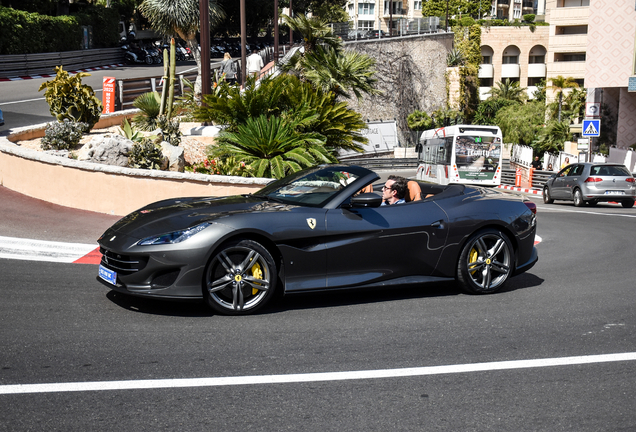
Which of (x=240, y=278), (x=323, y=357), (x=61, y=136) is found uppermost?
(x=61, y=136)

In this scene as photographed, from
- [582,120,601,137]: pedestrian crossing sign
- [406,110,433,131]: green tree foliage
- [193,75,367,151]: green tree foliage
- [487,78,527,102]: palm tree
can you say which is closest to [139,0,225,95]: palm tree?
[582,120,601,137]: pedestrian crossing sign

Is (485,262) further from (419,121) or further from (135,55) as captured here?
(419,121)

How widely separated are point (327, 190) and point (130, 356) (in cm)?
265

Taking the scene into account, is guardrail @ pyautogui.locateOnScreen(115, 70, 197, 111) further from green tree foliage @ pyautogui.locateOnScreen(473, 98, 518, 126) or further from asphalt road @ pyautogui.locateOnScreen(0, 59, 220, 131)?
green tree foliage @ pyautogui.locateOnScreen(473, 98, 518, 126)

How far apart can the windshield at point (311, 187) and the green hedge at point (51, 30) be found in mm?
37756

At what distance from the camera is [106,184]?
11.8 metres

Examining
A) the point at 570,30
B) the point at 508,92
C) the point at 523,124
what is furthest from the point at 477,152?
the point at 508,92

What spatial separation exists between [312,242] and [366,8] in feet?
446

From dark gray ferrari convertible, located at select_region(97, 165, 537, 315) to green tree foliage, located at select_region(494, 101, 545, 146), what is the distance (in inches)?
2312

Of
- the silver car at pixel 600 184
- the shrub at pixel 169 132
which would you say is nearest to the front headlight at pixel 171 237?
the shrub at pixel 169 132

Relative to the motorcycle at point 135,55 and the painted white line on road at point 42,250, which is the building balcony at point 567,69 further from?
the painted white line on road at point 42,250

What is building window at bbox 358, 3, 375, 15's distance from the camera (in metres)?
135

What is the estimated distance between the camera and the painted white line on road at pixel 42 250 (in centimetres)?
852

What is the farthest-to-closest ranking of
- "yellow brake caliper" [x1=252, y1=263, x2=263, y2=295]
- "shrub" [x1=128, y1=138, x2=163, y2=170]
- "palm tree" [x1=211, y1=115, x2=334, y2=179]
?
"shrub" [x1=128, y1=138, x2=163, y2=170] → "palm tree" [x1=211, y1=115, x2=334, y2=179] → "yellow brake caliper" [x1=252, y1=263, x2=263, y2=295]
